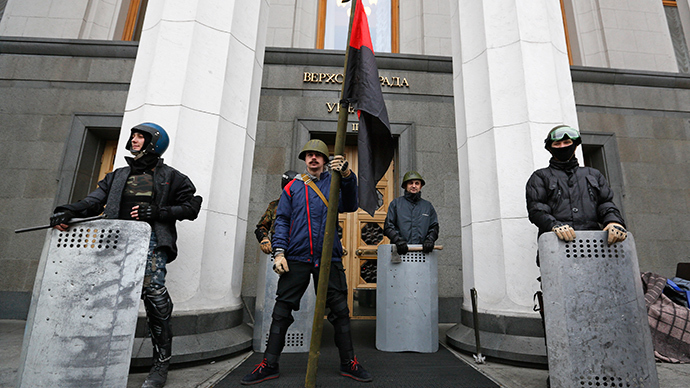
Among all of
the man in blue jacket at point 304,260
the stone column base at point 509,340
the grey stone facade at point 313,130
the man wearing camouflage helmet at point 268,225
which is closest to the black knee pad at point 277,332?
the man in blue jacket at point 304,260

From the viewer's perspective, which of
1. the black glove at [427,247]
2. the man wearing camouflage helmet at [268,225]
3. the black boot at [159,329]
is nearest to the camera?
the black boot at [159,329]

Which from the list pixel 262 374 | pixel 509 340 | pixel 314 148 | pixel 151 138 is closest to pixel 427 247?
pixel 509 340

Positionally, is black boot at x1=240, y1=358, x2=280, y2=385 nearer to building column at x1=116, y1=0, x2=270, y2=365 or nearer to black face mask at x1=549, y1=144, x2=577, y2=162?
building column at x1=116, y1=0, x2=270, y2=365

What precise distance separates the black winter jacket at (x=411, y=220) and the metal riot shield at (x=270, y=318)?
1.49 m

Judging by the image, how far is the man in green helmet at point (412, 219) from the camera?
15.8 ft

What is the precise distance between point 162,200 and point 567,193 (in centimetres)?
381

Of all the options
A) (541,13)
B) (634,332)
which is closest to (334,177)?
(634,332)

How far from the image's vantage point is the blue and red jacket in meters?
3.20

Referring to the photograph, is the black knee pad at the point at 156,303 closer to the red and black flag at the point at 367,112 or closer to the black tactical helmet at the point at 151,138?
the black tactical helmet at the point at 151,138

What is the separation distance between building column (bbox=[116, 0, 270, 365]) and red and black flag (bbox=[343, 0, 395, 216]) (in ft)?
7.31

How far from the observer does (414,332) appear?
4.32 metres

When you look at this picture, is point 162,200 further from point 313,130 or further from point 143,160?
point 313,130

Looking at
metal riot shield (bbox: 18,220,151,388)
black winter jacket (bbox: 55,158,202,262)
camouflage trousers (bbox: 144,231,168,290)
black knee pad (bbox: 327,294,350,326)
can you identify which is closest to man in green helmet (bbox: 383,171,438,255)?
black knee pad (bbox: 327,294,350,326)

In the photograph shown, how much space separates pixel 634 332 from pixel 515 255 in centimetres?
173
